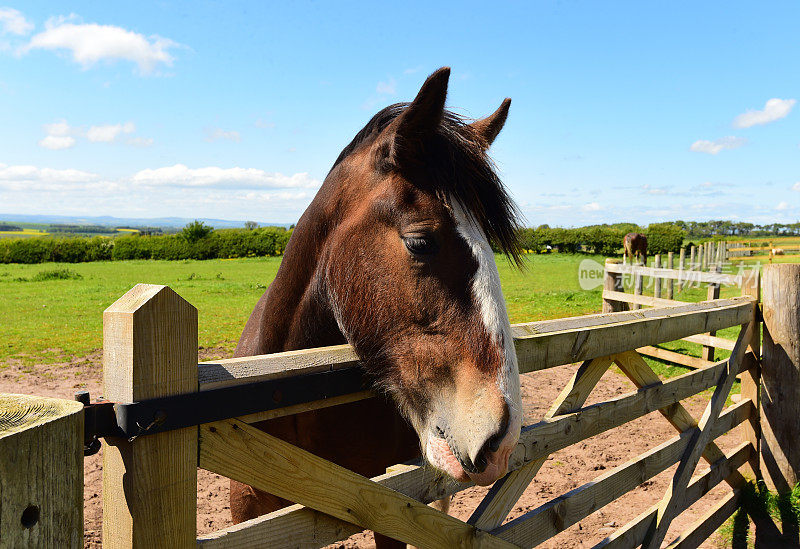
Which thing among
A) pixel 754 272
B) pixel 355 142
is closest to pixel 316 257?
pixel 355 142

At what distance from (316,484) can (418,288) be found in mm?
664

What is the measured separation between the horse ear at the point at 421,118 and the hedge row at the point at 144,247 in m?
44.6

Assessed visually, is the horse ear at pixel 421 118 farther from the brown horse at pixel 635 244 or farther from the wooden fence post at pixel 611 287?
the brown horse at pixel 635 244

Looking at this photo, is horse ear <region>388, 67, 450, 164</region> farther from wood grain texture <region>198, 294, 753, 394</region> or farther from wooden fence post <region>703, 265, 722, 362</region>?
wooden fence post <region>703, 265, 722, 362</region>

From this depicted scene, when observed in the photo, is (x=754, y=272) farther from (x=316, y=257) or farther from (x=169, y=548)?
(x=169, y=548)

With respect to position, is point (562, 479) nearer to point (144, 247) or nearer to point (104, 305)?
point (104, 305)

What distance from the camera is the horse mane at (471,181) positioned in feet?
5.63

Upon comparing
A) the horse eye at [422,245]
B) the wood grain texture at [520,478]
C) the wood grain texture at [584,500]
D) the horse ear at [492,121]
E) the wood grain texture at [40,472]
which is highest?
the horse ear at [492,121]

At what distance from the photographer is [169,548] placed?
45.7 inches

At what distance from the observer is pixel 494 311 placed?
153cm

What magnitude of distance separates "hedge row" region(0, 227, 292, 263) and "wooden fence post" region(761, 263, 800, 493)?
1724 inches

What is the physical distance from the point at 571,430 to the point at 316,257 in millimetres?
1539

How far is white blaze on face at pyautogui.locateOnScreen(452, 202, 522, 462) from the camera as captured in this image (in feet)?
4.72

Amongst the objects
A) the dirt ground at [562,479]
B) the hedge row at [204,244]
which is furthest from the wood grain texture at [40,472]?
the hedge row at [204,244]
